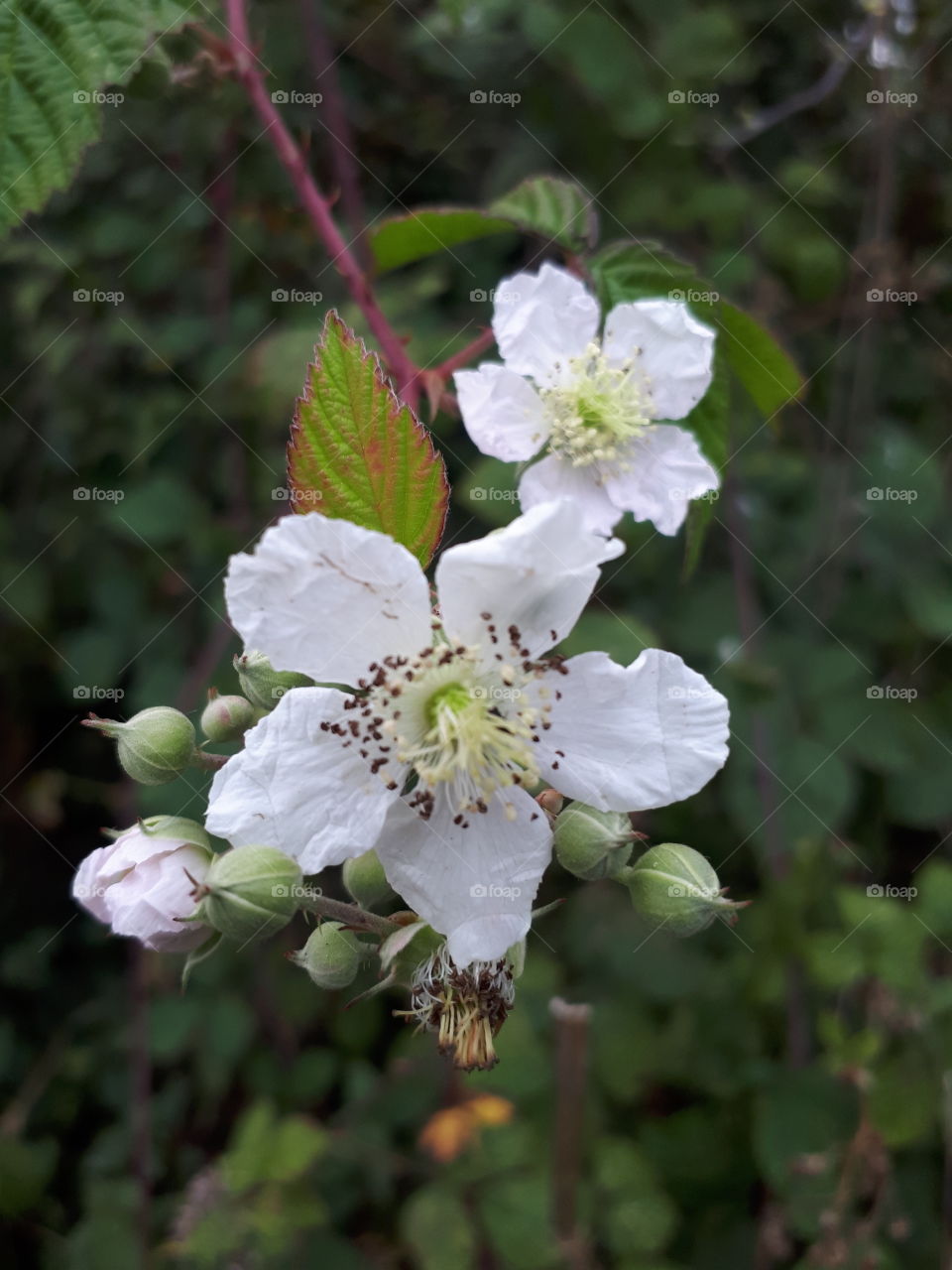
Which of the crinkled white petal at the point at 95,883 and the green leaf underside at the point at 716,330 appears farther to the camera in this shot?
the green leaf underside at the point at 716,330

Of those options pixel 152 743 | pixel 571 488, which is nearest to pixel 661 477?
pixel 571 488

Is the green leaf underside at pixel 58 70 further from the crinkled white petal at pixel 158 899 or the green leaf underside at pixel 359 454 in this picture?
the crinkled white petal at pixel 158 899

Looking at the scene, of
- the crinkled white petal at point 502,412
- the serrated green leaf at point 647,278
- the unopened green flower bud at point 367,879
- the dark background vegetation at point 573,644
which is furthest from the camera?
the dark background vegetation at point 573,644

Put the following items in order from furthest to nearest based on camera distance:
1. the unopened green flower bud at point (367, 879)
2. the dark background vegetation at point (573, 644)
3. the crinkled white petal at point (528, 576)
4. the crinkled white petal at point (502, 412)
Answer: the dark background vegetation at point (573, 644) → the crinkled white petal at point (502, 412) → the unopened green flower bud at point (367, 879) → the crinkled white petal at point (528, 576)

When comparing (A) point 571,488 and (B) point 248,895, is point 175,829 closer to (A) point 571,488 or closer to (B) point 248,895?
(B) point 248,895

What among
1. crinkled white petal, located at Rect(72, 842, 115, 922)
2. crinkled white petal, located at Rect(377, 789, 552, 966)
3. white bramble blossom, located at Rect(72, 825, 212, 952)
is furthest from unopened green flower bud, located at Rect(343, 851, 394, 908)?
crinkled white petal, located at Rect(72, 842, 115, 922)

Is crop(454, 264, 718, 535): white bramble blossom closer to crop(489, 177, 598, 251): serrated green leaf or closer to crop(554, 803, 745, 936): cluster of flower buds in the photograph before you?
crop(489, 177, 598, 251): serrated green leaf

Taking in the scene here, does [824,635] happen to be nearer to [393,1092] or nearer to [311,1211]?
[393,1092]

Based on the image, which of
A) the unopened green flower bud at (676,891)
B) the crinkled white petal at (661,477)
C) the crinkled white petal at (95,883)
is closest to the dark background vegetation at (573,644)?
the crinkled white petal at (661,477)
